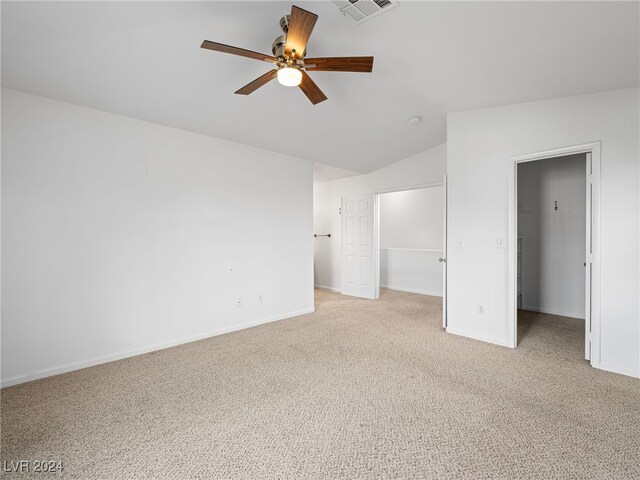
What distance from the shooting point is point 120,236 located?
3191 mm

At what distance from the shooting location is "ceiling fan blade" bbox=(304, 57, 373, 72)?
1955 millimetres

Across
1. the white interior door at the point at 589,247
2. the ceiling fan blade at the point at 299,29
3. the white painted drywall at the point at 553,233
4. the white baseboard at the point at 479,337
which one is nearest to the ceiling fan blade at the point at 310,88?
the ceiling fan blade at the point at 299,29

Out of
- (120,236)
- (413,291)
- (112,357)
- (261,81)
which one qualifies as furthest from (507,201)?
(112,357)

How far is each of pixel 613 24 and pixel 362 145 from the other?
9.42ft

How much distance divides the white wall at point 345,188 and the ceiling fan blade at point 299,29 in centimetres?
371

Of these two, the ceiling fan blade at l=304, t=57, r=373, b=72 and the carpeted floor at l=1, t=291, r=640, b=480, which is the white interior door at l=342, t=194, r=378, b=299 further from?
the ceiling fan blade at l=304, t=57, r=373, b=72

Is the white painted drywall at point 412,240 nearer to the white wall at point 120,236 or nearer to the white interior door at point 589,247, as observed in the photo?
the white interior door at point 589,247

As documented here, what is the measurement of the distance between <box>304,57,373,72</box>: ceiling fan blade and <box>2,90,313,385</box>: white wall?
7.35 ft

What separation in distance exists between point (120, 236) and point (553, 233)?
Result: 5.78 metres

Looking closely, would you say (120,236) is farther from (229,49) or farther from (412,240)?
(412,240)

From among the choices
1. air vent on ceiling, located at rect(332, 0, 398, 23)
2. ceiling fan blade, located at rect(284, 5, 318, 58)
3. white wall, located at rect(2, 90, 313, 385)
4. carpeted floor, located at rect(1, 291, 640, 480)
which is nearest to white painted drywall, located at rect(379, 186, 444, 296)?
carpeted floor, located at rect(1, 291, 640, 480)

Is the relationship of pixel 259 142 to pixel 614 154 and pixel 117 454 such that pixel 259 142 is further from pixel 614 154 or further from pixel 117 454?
pixel 614 154

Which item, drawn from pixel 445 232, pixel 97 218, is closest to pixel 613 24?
pixel 445 232

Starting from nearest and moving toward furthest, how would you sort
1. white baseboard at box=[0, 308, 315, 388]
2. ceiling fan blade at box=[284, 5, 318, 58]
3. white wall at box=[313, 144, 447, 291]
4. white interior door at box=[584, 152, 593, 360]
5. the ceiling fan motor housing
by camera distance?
1. ceiling fan blade at box=[284, 5, 318, 58]
2. the ceiling fan motor housing
3. white baseboard at box=[0, 308, 315, 388]
4. white interior door at box=[584, 152, 593, 360]
5. white wall at box=[313, 144, 447, 291]
